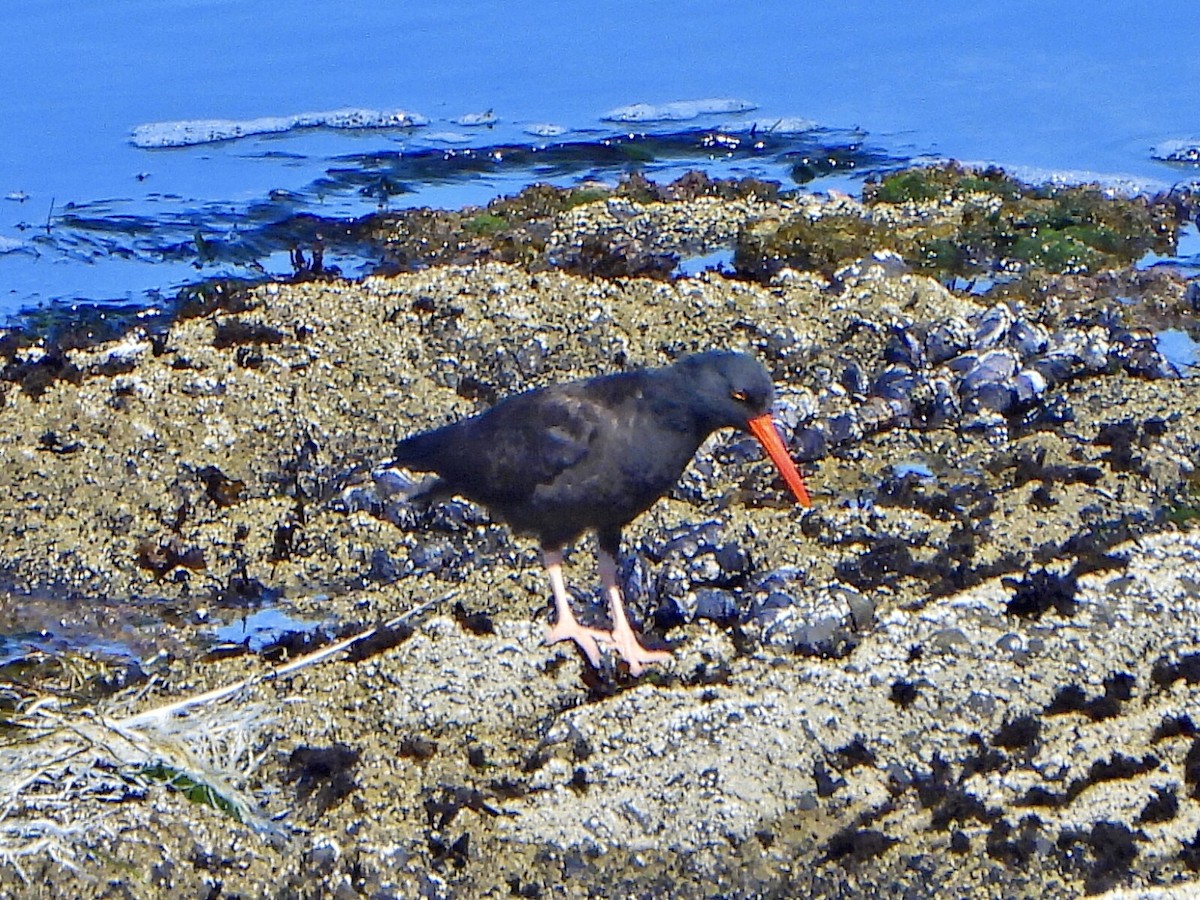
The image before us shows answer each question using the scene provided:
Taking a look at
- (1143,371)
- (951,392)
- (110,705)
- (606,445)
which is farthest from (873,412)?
(110,705)

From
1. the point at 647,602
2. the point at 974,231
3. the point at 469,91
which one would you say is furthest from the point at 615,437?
the point at 469,91

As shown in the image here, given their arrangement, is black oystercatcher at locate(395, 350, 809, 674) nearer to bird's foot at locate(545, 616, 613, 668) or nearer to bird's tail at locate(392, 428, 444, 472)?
bird's foot at locate(545, 616, 613, 668)

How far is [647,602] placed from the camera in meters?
6.68

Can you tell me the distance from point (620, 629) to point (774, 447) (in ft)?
2.95

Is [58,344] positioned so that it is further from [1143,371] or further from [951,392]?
[1143,371]

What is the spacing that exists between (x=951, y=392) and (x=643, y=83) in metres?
9.10

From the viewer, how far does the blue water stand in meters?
13.5

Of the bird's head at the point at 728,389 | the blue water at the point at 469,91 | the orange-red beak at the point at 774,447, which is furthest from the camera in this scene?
the blue water at the point at 469,91

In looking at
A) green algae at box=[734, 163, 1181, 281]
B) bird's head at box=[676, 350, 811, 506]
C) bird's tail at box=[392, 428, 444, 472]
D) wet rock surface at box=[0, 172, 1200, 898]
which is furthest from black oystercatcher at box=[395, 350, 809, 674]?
green algae at box=[734, 163, 1181, 281]

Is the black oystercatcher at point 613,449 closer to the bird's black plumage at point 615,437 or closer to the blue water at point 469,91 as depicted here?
the bird's black plumage at point 615,437

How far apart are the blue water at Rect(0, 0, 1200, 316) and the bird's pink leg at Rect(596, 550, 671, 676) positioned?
5939mm

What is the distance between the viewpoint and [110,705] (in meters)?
5.99

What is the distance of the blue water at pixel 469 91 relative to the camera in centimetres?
1345

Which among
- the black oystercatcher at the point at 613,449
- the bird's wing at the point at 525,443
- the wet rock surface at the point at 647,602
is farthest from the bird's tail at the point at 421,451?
the wet rock surface at the point at 647,602
